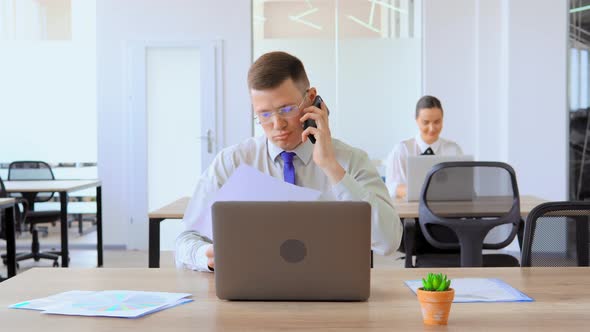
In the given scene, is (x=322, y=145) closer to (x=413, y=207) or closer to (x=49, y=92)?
(x=413, y=207)

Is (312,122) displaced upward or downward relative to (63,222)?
upward

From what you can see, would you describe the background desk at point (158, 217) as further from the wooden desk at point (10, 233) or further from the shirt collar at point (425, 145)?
the wooden desk at point (10, 233)

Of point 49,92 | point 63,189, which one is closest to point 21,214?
point 63,189

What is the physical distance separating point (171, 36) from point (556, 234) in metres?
6.51

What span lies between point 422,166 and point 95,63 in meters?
5.24

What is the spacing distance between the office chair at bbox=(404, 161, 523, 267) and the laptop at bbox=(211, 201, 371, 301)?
7.91 feet

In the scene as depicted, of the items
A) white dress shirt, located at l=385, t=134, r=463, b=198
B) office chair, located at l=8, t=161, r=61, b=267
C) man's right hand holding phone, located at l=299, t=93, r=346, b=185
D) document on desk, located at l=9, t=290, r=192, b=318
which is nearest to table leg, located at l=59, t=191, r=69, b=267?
office chair, located at l=8, t=161, r=61, b=267

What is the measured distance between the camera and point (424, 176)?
4.80 m

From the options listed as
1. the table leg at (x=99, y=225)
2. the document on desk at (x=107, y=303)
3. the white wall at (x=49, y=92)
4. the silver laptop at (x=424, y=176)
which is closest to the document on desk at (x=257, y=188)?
the document on desk at (x=107, y=303)

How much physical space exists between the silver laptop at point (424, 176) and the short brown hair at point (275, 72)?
1.98 metres

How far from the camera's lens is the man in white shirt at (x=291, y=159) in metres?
2.47

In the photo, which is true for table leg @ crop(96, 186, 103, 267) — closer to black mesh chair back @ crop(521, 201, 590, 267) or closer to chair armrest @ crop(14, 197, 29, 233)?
chair armrest @ crop(14, 197, 29, 233)

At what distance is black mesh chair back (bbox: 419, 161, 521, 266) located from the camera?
4215mm

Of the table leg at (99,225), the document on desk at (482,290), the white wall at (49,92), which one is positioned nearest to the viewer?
the document on desk at (482,290)
